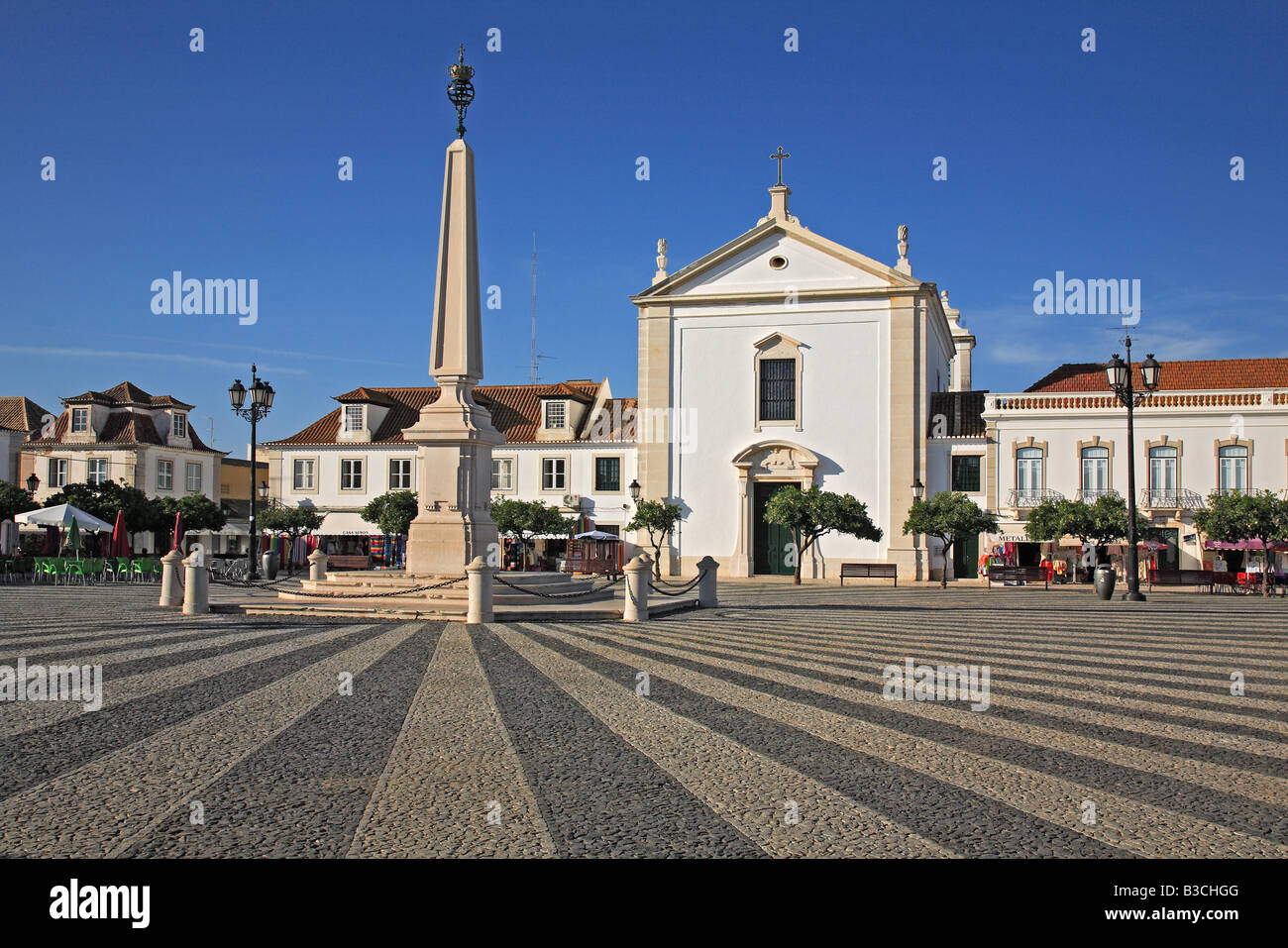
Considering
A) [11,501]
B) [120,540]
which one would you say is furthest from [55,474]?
[120,540]

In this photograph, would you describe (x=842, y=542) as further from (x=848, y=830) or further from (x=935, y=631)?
(x=848, y=830)

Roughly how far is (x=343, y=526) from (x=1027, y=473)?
29.1m

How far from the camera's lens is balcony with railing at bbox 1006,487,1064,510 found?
38594 millimetres

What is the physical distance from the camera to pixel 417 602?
1752 centimetres

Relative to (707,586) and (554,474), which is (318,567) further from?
(554,474)

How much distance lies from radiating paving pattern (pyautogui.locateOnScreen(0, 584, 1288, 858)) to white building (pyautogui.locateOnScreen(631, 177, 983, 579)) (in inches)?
1037

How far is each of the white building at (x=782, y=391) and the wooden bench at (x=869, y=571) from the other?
275cm

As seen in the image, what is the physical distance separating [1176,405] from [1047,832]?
37.7 meters

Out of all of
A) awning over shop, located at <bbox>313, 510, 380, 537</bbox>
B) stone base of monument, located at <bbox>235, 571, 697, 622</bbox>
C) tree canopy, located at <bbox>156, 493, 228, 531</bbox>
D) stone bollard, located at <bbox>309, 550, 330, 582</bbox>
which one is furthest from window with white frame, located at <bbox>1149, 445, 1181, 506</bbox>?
tree canopy, located at <bbox>156, 493, 228, 531</bbox>

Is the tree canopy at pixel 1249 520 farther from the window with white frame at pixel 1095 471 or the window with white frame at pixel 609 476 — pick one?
the window with white frame at pixel 609 476

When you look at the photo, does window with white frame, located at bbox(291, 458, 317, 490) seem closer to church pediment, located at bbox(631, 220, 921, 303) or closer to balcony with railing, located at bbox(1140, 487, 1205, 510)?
church pediment, located at bbox(631, 220, 921, 303)

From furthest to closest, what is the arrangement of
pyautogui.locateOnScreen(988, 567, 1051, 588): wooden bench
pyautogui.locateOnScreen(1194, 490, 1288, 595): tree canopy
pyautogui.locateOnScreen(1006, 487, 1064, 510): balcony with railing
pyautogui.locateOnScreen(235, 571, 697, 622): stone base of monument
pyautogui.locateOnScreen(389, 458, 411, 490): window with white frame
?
pyautogui.locateOnScreen(389, 458, 411, 490): window with white frame
pyautogui.locateOnScreen(1006, 487, 1064, 510): balcony with railing
pyautogui.locateOnScreen(988, 567, 1051, 588): wooden bench
pyautogui.locateOnScreen(1194, 490, 1288, 595): tree canopy
pyautogui.locateOnScreen(235, 571, 697, 622): stone base of monument

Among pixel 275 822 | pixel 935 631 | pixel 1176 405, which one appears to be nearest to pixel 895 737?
pixel 275 822
